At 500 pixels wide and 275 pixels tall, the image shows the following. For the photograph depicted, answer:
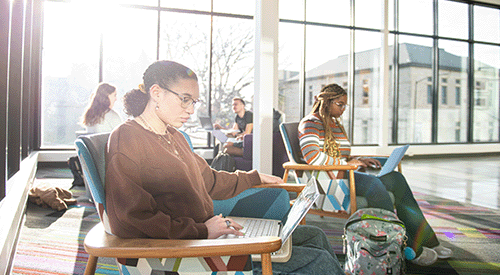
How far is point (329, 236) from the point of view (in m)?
2.94

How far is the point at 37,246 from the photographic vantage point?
2568 millimetres

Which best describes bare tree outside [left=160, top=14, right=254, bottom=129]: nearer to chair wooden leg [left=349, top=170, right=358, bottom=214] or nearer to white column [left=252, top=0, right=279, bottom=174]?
white column [left=252, top=0, right=279, bottom=174]

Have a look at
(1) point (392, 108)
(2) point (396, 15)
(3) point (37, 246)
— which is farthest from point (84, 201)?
(2) point (396, 15)

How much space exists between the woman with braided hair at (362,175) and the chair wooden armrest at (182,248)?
64.7 inches

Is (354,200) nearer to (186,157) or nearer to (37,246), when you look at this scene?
(186,157)

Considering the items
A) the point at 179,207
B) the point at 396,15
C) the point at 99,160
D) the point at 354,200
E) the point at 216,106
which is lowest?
the point at 354,200

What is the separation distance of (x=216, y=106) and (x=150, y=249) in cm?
669

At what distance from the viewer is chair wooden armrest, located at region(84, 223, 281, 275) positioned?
0.97 meters

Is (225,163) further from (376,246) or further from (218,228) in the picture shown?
(218,228)

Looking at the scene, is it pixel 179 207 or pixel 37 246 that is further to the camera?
pixel 37 246

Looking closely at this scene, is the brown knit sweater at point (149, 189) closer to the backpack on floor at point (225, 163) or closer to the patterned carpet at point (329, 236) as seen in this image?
the patterned carpet at point (329, 236)

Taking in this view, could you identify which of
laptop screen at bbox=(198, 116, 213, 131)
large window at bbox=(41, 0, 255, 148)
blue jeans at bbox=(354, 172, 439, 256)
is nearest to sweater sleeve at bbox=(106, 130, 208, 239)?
blue jeans at bbox=(354, 172, 439, 256)

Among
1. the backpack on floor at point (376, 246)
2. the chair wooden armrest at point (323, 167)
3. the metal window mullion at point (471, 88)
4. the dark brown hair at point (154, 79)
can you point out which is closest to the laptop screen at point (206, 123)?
the chair wooden armrest at point (323, 167)

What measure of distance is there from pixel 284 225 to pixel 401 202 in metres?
1.34
